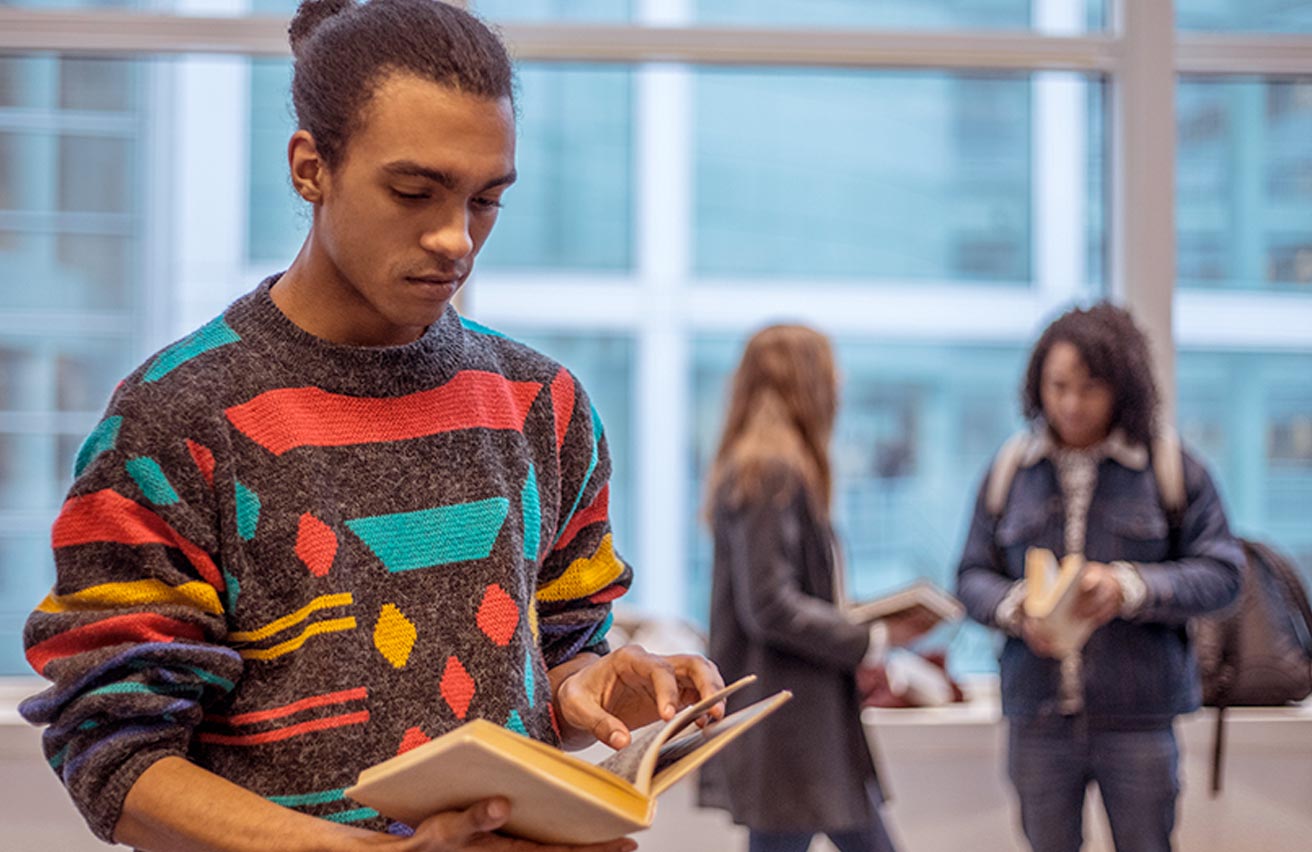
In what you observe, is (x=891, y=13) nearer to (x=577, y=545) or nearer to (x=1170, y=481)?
(x=1170, y=481)

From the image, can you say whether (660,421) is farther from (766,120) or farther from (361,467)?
(361,467)

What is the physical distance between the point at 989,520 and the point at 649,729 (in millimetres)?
1929

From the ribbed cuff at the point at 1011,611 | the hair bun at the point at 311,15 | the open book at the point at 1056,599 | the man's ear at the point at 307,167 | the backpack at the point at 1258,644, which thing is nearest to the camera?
the man's ear at the point at 307,167

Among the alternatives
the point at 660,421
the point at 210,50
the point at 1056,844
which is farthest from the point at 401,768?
the point at 210,50

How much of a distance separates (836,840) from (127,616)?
86.4 inches

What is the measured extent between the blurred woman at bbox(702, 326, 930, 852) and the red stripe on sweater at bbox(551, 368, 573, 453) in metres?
1.57

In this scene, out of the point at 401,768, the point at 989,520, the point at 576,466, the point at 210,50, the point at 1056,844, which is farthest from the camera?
the point at 210,50

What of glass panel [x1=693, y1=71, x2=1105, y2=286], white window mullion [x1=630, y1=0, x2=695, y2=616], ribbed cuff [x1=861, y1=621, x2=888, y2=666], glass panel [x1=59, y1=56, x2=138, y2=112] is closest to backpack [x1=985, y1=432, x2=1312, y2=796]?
ribbed cuff [x1=861, y1=621, x2=888, y2=666]

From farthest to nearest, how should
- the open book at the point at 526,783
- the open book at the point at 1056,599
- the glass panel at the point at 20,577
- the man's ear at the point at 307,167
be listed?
1. the glass panel at the point at 20,577
2. the open book at the point at 1056,599
3. the man's ear at the point at 307,167
4. the open book at the point at 526,783

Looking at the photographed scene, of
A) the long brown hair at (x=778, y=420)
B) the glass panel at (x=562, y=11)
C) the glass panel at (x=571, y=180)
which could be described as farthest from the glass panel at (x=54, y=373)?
the long brown hair at (x=778, y=420)

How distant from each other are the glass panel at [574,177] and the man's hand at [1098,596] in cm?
182

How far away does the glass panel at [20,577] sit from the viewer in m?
3.64

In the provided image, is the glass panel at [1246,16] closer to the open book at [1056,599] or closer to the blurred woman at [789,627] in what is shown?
the blurred woman at [789,627]

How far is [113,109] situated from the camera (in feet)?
12.5
